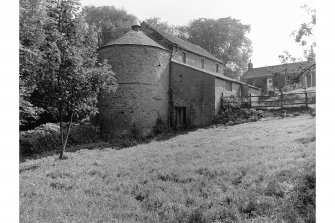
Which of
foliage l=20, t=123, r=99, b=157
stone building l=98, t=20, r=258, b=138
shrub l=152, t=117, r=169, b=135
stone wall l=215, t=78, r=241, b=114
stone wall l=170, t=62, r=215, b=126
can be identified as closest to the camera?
foliage l=20, t=123, r=99, b=157

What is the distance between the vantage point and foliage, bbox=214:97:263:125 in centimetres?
1772

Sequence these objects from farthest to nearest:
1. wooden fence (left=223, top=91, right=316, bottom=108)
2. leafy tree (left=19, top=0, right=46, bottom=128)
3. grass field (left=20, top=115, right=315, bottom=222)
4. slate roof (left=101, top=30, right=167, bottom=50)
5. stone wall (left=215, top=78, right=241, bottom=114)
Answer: stone wall (left=215, top=78, right=241, bottom=114) → slate roof (left=101, top=30, right=167, bottom=50) → wooden fence (left=223, top=91, right=316, bottom=108) → leafy tree (left=19, top=0, right=46, bottom=128) → grass field (left=20, top=115, right=315, bottom=222)

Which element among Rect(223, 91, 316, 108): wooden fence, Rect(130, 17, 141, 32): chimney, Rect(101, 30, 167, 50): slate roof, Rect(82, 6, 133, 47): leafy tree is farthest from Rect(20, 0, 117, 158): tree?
Rect(130, 17, 141, 32): chimney

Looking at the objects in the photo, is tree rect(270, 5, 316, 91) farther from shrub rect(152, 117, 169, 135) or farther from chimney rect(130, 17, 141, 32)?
chimney rect(130, 17, 141, 32)

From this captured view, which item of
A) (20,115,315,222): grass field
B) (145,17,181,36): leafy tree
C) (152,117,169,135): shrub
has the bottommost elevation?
(20,115,315,222): grass field

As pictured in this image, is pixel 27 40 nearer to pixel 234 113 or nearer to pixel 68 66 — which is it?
pixel 68 66

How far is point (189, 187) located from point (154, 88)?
1369cm

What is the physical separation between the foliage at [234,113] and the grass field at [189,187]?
7856 millimetres

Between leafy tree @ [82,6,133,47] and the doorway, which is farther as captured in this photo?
the doorway

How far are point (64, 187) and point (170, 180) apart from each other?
111 inches

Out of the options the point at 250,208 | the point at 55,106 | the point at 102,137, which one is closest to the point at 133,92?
the point at 102,137

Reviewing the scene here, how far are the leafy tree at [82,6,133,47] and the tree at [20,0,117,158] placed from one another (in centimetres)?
70

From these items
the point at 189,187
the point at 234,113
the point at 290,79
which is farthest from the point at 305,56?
the point at 234,113
